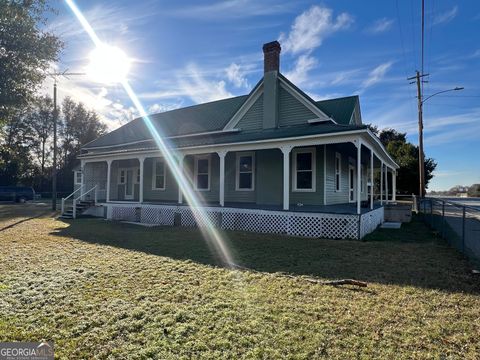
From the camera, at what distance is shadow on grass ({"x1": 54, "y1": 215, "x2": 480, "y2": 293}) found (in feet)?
19.4

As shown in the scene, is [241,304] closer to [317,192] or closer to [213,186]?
[317,192]

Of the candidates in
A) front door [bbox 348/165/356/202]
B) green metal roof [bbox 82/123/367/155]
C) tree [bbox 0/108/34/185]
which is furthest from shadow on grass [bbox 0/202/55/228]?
tree [bbox 0/108/34/185]

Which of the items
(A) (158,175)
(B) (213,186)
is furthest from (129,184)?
(B) (213,186)

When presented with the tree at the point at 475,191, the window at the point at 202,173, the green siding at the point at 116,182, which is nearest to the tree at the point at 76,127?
the green siding at the point at 116,182

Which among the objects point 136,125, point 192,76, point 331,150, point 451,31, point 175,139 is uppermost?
point 451,31

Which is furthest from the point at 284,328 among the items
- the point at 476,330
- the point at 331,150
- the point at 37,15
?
the point at 37,15

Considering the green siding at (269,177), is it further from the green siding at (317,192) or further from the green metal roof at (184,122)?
the green metal roof at (184,122)

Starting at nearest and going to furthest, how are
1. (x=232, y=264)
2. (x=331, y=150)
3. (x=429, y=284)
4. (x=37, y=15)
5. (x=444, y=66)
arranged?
(x=429, y=284) < (x=232, y=264) < (x=331, y=150) < (x=37, y=15) < (x=444, y=66)

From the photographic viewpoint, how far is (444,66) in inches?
898

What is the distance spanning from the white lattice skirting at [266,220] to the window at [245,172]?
2.35 metres

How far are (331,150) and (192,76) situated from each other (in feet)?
30.6

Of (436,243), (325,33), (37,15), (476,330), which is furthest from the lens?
(37,15)

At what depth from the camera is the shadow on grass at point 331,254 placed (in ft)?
19.4

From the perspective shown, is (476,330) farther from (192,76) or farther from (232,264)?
(192,76)
